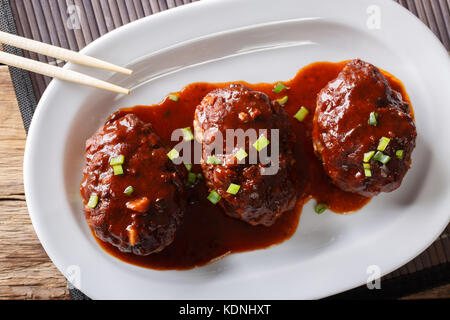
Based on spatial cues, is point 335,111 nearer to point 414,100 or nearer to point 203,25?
point 414,100

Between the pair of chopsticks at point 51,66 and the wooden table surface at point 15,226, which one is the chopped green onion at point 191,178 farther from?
the wooden table surface at point 15,226

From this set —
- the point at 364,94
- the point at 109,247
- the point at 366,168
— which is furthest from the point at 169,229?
the point at 364,94

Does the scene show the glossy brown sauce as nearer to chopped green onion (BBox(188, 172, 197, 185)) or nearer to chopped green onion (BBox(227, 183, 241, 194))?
chopped green onion (BBox(188, 172, 197, 185))

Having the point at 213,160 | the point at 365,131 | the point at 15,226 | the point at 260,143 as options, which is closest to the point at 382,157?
the point at 365,131

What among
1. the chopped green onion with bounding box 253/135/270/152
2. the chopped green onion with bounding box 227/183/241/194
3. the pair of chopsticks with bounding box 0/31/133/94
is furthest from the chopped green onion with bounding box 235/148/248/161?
the pair of chopsticks with bounding box 0/31/133/94

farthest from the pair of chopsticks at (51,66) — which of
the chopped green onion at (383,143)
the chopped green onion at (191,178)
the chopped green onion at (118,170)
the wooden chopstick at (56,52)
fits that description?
the chopped green onion at (383,143)
